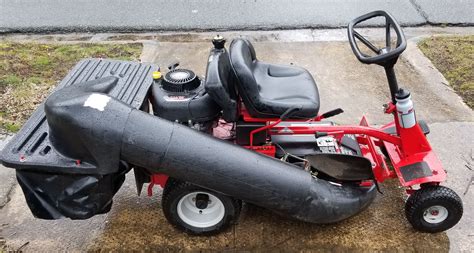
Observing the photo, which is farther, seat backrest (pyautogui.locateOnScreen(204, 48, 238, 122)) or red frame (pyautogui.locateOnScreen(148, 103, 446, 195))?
red frame (pyautogui.locateOnScreen(148, 103, 446, 195))

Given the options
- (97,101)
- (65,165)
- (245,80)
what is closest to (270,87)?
(245,80)

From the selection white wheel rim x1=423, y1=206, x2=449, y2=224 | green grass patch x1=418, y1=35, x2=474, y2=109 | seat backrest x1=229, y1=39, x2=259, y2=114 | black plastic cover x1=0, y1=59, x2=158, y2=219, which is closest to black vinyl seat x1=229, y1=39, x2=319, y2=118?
seat backrest x1=229, y1=39, x2=259, y2=114

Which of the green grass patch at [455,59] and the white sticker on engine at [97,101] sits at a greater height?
the white sticker on engine at [97,101]

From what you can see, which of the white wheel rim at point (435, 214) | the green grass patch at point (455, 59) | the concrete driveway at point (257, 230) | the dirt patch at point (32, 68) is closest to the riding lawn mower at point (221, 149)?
the white wheel rim at point (435, 214)

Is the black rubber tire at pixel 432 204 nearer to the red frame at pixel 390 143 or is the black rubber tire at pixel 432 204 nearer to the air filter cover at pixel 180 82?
the red frame at pixel 390 143

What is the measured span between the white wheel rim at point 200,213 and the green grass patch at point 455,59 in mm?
2634

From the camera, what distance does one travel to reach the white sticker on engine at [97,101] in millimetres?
2498

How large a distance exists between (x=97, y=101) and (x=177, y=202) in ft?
2.55

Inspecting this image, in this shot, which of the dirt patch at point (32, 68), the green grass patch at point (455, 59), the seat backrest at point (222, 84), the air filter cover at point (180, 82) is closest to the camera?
the seat backrest at point (222, 84)

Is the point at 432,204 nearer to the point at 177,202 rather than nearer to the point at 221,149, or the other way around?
the point at 221,149

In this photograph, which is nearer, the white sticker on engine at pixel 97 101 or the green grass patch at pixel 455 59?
the white sticker on engine at pixel 97 101

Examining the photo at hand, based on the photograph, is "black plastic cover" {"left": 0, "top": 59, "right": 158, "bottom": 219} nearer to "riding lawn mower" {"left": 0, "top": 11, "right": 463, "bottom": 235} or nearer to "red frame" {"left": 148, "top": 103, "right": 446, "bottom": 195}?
"riding lawn mower" {"left": 0, "top": 11, "right": 463, "bottom": 235}

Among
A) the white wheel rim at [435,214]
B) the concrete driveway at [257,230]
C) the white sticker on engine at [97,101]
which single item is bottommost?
the concrete driveway at [257,230]

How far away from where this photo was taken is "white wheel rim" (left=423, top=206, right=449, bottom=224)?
9.70ft
